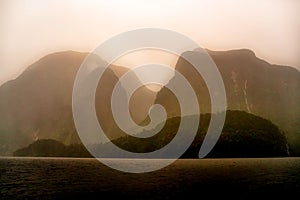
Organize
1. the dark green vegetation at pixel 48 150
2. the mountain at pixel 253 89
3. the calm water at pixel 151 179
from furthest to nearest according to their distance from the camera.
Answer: the mountain at pixel 253 89
the dark green vegetation at pixel 48 150
the calm water at pixel 151 179

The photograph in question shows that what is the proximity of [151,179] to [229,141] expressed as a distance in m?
0.86

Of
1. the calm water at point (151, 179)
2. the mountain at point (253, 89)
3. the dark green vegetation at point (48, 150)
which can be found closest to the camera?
the calm water at point (151, 179)

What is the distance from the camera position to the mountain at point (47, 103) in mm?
3584

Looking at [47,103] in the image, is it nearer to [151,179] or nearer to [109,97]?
[109,97]

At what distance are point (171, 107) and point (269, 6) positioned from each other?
5.09 feet

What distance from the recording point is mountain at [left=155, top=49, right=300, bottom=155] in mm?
3850

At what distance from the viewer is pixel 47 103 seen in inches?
144

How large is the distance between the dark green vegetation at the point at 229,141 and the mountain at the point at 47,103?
4.0 inches

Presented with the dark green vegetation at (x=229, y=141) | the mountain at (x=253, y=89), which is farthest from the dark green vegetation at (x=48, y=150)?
the mountain at (x=253, y=89)

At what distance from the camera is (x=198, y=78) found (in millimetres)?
3930

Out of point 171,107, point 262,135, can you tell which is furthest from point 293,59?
point 171,107

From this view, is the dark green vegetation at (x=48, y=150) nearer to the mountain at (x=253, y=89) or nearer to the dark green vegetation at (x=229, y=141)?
the dark green vegetation at (x=229, y=141)

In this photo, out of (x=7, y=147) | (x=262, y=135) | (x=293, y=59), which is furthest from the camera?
(x=293, y=59)

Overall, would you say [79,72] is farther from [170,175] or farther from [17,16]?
[170,175]
